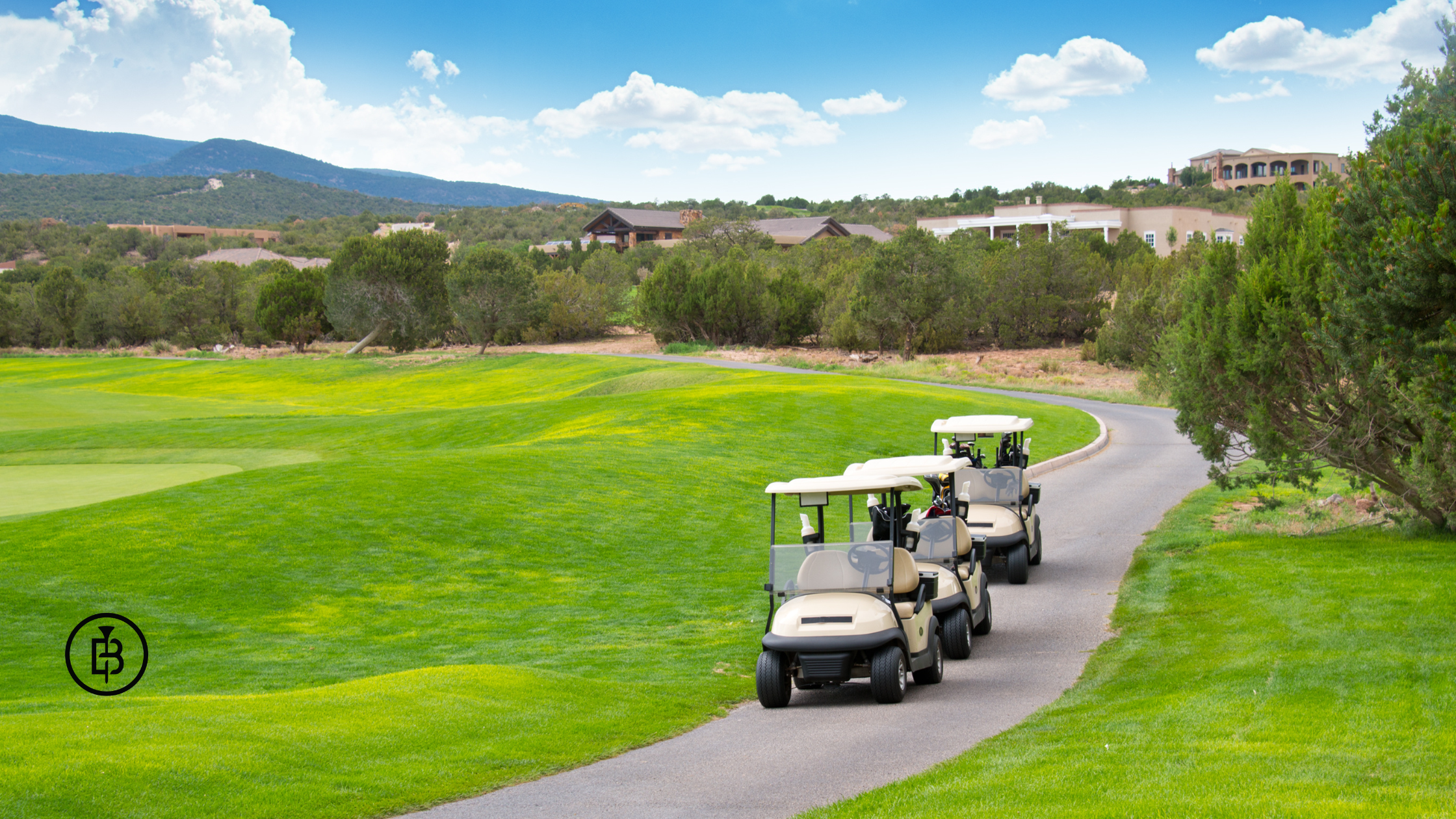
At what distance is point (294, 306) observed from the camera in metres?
82.1

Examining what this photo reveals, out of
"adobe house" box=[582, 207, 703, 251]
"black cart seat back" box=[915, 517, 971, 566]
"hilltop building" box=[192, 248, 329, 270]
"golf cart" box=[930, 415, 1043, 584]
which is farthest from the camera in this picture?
"hilltop building" box=[192, 248, 329, 270]

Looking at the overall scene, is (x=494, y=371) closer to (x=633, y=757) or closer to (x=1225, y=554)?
(x=1225, y=554)

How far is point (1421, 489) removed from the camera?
14102 mm

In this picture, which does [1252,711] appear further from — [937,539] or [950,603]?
[937,539]

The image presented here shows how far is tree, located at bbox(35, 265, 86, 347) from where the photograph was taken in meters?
86.3

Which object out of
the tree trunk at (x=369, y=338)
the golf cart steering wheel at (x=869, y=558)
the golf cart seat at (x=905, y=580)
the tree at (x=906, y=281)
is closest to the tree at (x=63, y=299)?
the tree trunk at (x=369, y=338)

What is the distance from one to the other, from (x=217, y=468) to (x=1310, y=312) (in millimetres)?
23693

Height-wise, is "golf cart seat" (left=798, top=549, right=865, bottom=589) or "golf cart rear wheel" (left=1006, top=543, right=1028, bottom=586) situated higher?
"golf cart seat" (left=798, top=549, right=865, bottom=589)

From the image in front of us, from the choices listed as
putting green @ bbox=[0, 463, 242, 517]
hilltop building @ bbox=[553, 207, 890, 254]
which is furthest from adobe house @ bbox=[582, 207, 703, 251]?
putting green @ bbox=[0, 463, 242, 517]

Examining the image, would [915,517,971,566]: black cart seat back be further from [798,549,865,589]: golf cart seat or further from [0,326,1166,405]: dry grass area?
[0,326,1166,405]: dry grass area

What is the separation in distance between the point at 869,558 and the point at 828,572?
1.34ft

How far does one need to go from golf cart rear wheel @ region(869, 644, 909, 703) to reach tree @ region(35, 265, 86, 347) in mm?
93704

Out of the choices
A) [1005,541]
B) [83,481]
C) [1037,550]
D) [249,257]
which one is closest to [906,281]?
[83,481]

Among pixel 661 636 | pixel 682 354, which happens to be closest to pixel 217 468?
pixel 661 636
